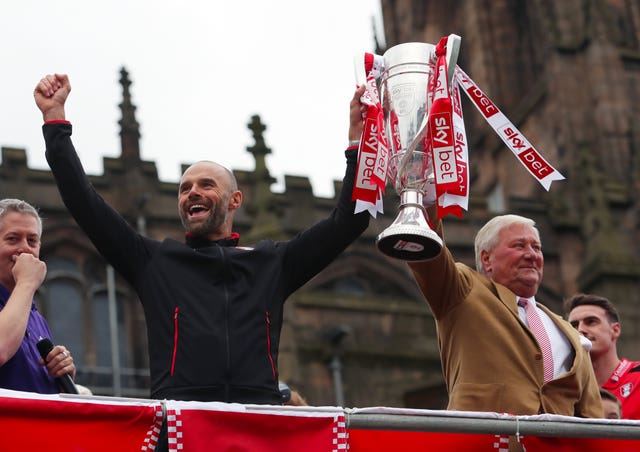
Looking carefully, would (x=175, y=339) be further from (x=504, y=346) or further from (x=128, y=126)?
(x=128, y=126)

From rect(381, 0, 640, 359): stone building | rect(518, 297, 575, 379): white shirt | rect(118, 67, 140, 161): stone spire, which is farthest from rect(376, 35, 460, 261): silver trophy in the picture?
rect(118, 67, 140, 161): stone spire

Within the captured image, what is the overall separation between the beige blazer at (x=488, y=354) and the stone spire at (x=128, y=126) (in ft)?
77.4

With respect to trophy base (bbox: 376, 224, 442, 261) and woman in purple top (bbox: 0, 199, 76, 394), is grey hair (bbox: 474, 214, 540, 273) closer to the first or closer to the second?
trophy base (bbox: 376, 224, 442, 261)

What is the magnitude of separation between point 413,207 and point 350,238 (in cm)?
28

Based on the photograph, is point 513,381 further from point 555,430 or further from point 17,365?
point 17,365

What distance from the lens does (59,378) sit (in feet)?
19.5

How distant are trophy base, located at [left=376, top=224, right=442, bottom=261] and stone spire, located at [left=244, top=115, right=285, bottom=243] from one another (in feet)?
68.4

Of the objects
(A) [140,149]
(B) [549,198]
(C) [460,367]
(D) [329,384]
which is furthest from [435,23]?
(C) [460,367]

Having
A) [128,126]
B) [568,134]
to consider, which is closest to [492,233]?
[128,126]

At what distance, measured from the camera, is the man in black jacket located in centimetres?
580

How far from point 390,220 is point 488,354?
23.2 meters

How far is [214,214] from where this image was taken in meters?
6.12

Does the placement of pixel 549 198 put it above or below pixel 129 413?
above

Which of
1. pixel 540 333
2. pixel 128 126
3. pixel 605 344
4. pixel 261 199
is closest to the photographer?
pixel 540 333
